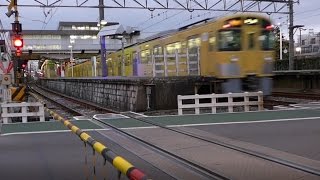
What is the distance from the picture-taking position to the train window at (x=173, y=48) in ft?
71.1

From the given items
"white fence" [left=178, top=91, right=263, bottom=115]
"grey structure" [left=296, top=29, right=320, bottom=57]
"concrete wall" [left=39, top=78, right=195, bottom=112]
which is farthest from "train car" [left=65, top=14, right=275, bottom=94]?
"grey structure" [left=296, top=29, right=320, bottom=57]

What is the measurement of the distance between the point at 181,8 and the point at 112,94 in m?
11.9

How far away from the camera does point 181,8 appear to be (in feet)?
109

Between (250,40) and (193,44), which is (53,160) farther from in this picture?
(193,44)

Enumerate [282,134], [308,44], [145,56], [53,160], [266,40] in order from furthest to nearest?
[308,44] < [145,56] < [266,40] < [282,134] < [53,160]

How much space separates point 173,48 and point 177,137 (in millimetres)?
12014

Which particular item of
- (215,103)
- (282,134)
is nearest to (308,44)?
(215,103)

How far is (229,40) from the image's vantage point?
18.9 metres

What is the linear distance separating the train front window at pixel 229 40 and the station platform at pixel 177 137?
4.63 m

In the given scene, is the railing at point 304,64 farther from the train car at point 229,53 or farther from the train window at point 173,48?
the train car at point 229,53

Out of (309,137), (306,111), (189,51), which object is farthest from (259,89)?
(309,137)

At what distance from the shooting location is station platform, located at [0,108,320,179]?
26.0ft

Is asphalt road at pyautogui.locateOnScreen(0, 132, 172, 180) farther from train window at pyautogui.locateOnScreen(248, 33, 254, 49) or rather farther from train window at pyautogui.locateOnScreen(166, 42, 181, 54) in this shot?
train window at pyautogui.locateOnScreen(166, 42, 181, 54)

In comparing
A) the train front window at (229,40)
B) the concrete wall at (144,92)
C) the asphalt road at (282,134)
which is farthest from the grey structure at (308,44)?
the asphalt road at (282,134)
